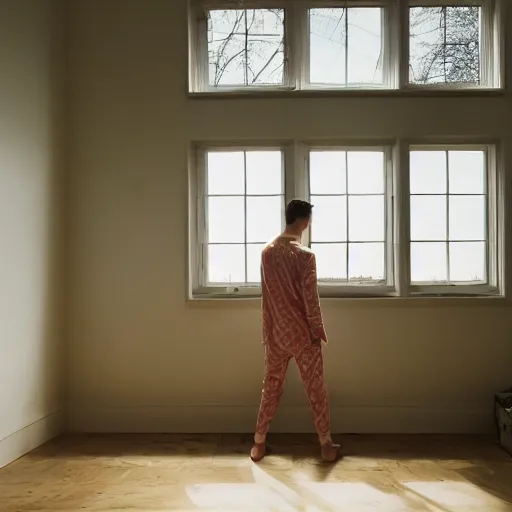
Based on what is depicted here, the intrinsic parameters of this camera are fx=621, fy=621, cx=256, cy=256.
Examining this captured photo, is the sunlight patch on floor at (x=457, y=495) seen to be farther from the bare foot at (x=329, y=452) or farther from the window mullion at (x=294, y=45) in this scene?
the window mullion at (x=294, y=45)

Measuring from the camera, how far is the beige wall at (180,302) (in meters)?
4.42

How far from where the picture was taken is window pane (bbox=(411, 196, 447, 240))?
456 centimetres

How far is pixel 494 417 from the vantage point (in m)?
4.34

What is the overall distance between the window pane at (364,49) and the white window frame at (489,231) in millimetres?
609

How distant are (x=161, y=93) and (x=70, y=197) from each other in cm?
101

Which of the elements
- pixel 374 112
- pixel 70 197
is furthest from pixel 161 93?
pixel 374 112

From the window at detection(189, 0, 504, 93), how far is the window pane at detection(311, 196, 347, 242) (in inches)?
32.9

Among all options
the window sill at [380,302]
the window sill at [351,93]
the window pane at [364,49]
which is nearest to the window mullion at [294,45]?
the window sill at [351,93]

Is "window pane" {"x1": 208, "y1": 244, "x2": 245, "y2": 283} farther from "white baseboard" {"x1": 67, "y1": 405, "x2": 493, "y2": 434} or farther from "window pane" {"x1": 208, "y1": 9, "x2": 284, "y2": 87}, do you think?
"window pane" {"x1": 208, "y1": 9, "x2": 284, "y2": 87}

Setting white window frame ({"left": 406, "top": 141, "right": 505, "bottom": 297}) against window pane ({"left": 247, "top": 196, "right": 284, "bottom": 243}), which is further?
window pane ({"left": 247, "top": 196, "right": 284, "bottom": 243})

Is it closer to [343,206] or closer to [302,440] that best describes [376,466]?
[302,440]

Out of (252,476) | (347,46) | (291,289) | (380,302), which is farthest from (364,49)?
(252,476)

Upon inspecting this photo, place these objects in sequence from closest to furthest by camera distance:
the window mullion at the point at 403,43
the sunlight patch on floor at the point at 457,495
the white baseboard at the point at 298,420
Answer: the sunlight patch on floor at the point at 457,495, the white baseboard at the point at 298,420, the window mullion at the point at 403,43

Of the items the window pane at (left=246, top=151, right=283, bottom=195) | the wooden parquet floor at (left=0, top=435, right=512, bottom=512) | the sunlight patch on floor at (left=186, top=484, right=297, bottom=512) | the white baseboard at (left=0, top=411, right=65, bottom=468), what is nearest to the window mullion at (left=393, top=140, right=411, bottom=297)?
the window pane at (left=246, top=151, right=283, bottom=195)
